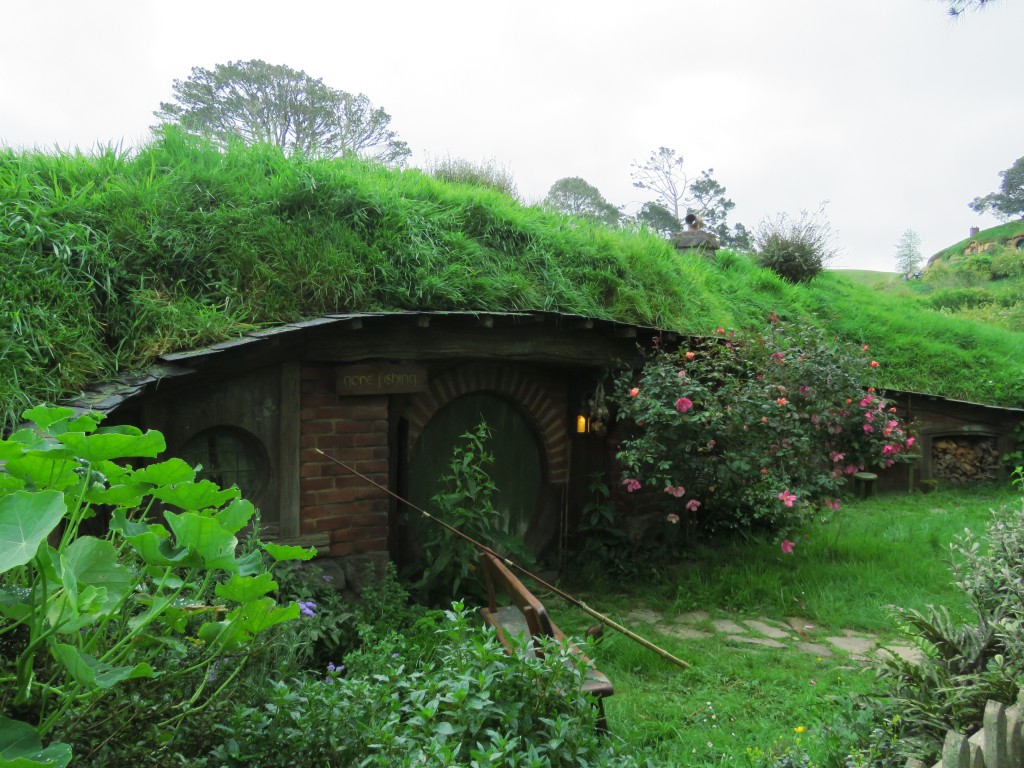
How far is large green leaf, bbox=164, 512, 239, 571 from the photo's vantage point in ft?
4.74

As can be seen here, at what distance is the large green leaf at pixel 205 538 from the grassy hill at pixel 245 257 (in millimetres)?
2713

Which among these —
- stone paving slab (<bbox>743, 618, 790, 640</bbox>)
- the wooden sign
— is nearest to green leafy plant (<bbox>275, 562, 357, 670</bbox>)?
the wooden sign

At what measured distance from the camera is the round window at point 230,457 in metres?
4.61

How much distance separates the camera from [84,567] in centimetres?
134

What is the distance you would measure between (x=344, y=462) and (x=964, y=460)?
9901mm

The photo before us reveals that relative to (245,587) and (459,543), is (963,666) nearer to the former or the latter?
(245,587)

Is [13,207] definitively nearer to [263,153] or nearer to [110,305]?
[110,305]

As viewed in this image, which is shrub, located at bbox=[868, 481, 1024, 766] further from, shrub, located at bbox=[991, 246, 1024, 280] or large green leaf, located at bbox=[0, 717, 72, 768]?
shrub, located at bbox=[991, 246, 1024, 280]

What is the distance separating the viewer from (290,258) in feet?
17.0

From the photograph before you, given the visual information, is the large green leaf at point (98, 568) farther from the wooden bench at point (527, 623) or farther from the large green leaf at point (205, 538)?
the wooden bench at point (527, 623)

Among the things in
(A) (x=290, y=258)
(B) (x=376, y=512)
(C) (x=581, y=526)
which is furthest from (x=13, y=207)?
(C) (x=581, y=526)

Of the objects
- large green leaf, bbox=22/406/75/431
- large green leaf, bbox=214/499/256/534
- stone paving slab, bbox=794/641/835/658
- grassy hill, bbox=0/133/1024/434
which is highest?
grassy hill, bbox=0/133/1024/434

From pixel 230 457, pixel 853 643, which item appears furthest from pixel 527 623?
pixel 853 643

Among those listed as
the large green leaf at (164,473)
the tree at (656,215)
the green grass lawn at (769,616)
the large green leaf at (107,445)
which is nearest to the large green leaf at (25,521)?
the large green leaf at (107,445)
